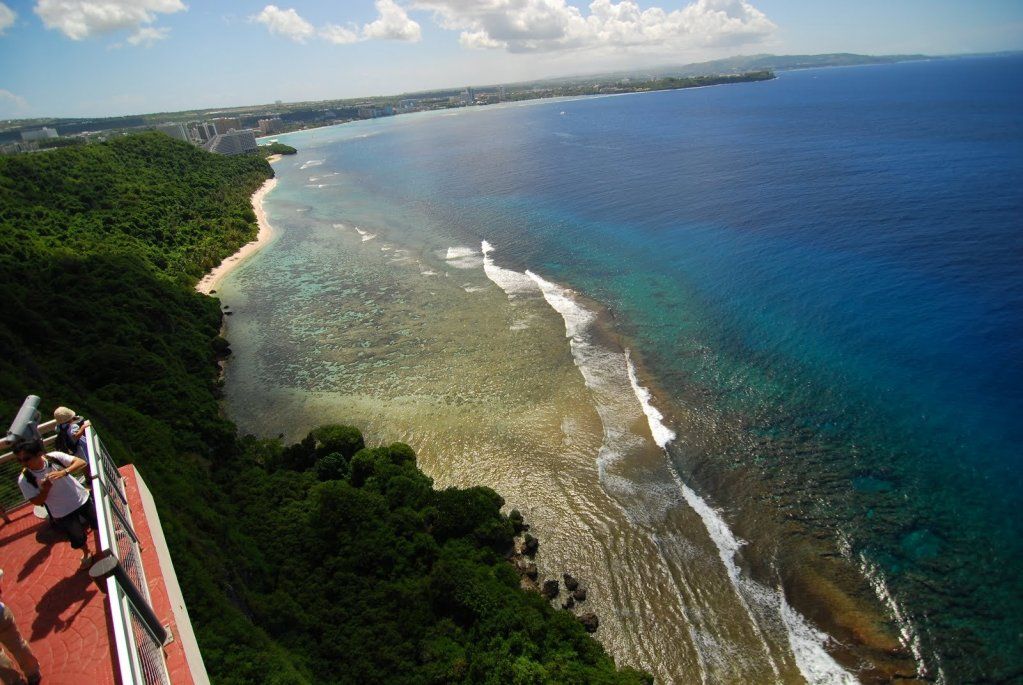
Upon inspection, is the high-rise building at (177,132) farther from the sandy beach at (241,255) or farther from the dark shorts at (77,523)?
the dark shorts at (77,523)

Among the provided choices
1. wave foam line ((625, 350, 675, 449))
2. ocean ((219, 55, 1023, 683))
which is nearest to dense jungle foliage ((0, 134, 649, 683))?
ocean ((219, 55, 1023, 683))

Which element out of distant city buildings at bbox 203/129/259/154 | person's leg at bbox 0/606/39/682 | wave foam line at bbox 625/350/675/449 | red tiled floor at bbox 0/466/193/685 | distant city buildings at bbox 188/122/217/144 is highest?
distant city buildings at bbox 188/122/217/144

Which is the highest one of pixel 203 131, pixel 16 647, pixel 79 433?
pixel 203 131

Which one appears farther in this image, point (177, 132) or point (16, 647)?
point (177, 132)

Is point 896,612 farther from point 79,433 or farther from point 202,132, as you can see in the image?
point 202,132

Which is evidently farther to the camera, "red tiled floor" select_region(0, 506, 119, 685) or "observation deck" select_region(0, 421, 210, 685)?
"red tiled floor" select_region(0, 506, 119, 685)

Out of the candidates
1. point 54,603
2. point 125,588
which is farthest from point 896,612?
point 54,603

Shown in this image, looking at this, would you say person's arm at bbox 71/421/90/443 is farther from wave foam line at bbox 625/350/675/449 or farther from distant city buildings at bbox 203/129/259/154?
distant city buildings at bbox 203/129/259/154
